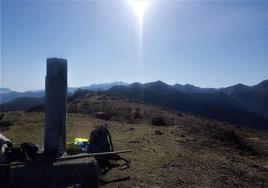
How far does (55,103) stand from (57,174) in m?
1.55

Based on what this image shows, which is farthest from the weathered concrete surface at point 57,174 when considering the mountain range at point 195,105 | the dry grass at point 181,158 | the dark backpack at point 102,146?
the mountain range at point 195,105

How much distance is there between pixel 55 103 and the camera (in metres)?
6.93

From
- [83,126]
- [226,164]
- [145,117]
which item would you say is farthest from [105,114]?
[226,164]

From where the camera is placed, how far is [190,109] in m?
54.9

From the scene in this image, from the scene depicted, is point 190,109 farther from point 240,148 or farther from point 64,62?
point 64,62

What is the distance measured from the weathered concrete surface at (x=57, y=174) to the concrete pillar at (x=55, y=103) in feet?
1.97

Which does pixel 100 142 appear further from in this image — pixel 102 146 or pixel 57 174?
pixel 57 174

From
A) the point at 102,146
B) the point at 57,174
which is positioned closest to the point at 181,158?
the point at 102,146

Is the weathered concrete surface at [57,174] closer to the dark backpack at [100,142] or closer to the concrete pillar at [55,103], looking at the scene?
the concrete pillar at [55,103]

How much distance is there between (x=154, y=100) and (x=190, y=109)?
6560 millimetres

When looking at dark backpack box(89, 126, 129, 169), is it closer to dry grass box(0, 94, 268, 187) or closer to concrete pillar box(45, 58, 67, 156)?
dry grass box(0, 94, 268, 187)

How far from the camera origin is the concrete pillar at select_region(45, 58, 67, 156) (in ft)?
22.6

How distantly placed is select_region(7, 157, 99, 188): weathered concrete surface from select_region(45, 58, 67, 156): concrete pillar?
60 cm

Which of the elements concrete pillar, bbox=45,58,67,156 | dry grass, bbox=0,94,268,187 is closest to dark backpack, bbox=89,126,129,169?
dry grass, bbox=0,94,268,187
